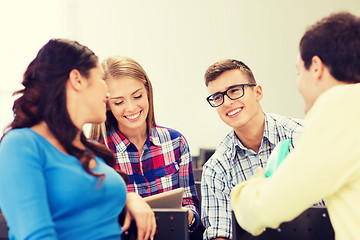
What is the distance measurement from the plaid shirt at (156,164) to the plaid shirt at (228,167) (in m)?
0.10

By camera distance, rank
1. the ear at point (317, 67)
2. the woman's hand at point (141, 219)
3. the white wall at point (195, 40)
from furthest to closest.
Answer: the white wall at point (195, 40)
the woman's hand at point (141, 219)
the ear at point (317, 67)

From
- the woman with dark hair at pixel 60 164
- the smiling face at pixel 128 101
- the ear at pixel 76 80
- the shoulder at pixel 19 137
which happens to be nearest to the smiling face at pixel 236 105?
the smiling face at pixel 128 101

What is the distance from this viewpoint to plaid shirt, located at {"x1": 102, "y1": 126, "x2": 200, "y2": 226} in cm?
204

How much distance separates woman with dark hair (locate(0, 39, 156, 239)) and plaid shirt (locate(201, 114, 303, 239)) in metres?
0.64

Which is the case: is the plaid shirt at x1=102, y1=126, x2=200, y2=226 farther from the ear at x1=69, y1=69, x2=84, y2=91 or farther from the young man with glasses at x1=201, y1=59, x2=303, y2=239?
the ear at x1=69, y1=69, x2=84, y2=91

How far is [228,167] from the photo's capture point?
2.04 meters

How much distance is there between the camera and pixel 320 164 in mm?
1019

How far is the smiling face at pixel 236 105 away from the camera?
6.88ft

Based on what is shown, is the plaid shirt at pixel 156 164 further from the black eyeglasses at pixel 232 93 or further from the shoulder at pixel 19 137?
the shoulder at pixel 19 137

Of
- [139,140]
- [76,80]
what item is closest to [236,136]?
[139,140]

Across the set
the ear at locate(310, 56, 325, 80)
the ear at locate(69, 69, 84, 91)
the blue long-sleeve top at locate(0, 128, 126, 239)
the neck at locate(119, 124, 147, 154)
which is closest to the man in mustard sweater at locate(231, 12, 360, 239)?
the ear at locate(310, 56, 325, 80)

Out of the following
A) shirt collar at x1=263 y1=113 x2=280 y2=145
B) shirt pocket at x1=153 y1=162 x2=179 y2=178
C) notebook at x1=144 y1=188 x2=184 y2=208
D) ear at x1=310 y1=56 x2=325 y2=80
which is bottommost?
shirt pocket at x1=153 y1=162 x2=179 y2=178

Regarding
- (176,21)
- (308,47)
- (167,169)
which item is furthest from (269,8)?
(308,47)

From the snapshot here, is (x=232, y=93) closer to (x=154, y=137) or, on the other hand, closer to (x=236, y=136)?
(x=236, y=136)
